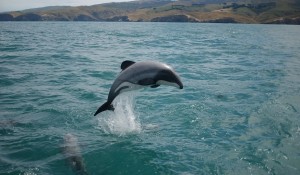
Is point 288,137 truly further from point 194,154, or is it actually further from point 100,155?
point 100,155

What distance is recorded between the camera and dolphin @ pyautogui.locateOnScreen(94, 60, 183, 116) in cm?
1016

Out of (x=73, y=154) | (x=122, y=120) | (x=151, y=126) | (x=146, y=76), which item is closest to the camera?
(x=146, y=76)

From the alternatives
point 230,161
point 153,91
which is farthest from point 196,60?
point 230,161

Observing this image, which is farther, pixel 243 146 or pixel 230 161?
pixel 243 146

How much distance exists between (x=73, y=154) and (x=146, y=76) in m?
3.84

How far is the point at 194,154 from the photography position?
11.2 meters

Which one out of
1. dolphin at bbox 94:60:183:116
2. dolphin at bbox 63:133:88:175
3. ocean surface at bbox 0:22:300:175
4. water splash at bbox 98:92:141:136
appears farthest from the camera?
water splash at bbox 98:92:141:136

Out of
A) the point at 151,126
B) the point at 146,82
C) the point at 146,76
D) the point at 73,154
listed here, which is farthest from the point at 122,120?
the point at 146,76

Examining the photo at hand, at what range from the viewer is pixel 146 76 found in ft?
33.6

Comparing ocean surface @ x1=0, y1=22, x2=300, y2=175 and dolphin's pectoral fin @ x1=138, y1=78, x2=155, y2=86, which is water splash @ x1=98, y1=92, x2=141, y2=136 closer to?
ocean surface @ x1=0, y1=22, x2=300, y2=175

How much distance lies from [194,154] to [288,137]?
4322 mm

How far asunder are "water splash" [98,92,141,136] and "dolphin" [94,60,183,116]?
2.52 meters

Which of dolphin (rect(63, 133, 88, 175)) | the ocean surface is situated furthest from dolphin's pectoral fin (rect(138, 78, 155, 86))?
dolphin (rect(63, 133, 88, 175))

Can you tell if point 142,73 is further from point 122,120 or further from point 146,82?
point 122,120
